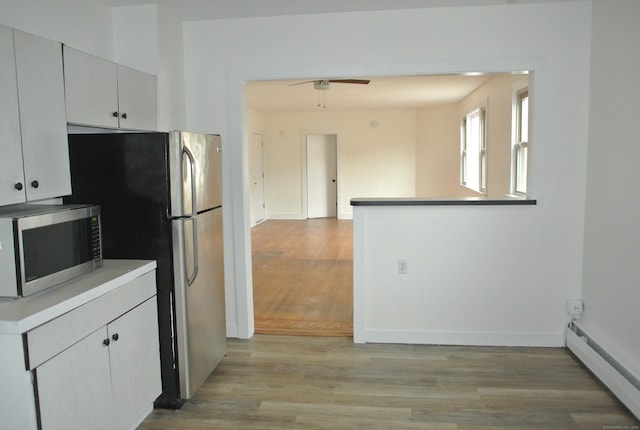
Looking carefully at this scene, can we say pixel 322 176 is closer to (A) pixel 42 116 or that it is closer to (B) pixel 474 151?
(B) pixel 474 151

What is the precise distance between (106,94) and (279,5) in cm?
133

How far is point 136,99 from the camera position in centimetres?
308

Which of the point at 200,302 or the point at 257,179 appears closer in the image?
the point at 200,302

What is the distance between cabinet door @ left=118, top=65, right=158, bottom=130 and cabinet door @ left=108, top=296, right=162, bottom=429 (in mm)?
1145

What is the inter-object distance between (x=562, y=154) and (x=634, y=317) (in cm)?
122

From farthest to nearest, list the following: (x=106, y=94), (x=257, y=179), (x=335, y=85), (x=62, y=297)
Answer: (x=257, y=179) < (x=335, y=85) < (x=106, y=94) < (x=62, y=297)

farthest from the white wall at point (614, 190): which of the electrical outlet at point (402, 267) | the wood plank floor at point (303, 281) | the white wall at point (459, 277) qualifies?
the wood plank floor at point (303, 281)

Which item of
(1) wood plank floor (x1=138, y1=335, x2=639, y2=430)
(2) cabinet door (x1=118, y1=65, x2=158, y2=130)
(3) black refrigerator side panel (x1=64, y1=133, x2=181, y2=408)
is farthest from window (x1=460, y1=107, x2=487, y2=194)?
(3) black refrigerator side panel (x1=64, y1=133, x2=181, y2=408)

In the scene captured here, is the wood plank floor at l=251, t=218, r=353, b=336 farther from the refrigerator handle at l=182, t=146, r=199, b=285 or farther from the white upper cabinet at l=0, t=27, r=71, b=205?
the white upper cabinet at l=0, t=27, r=71, b=205

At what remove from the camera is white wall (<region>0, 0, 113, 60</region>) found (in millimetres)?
2506

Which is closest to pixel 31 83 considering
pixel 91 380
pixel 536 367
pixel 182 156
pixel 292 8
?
pixel 182 156

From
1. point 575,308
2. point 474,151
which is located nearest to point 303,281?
point 575,308

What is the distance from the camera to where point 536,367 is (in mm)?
3223

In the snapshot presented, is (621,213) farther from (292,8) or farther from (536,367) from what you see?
(292,8)
